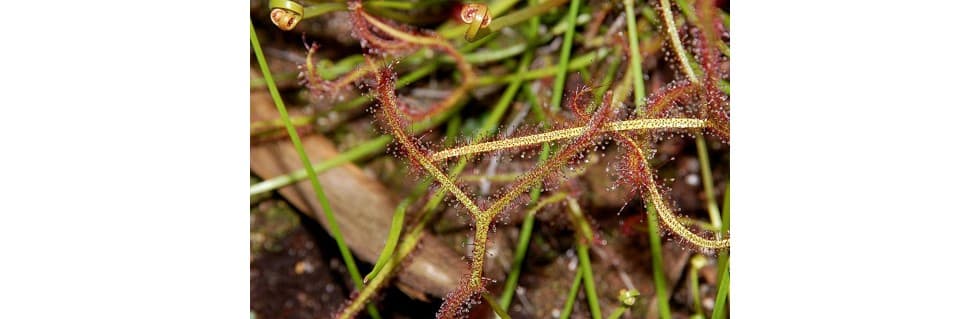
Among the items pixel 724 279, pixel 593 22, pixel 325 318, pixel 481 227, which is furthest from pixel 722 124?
pixel 325 318

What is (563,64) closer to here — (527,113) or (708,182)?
(527,113)

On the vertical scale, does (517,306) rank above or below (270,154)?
below

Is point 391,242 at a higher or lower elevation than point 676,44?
lower

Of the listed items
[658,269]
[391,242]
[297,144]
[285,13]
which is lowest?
[658,269]

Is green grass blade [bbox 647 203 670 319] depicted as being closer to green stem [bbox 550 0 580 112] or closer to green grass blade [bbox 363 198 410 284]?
green stem [bbox 550 0 580 112]

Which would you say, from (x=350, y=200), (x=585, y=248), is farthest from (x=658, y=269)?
(x=350, y=200)
